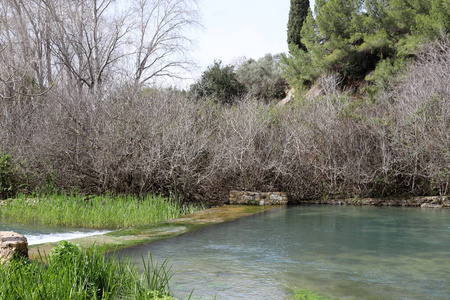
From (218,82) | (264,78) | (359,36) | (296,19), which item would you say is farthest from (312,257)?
(264,78)

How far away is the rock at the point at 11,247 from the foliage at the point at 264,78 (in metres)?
28.5

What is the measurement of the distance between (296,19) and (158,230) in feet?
88.7

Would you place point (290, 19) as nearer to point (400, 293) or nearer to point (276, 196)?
point (276, 196)

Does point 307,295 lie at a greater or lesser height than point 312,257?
lesser

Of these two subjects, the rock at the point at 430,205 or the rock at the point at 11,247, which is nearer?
the rock at the point at 11,247

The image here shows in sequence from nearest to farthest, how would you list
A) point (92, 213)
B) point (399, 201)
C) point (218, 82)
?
point (92, 213)
point (399, 201)
point (218, 82)

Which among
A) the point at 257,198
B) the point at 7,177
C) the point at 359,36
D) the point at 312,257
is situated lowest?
the point at 312,257

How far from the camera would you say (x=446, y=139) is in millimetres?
13336

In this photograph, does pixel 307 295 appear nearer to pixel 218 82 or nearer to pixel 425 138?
pixel 425 138

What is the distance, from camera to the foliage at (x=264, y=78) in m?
33.9

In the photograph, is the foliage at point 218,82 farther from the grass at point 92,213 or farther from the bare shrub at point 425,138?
the grass at point 92,213

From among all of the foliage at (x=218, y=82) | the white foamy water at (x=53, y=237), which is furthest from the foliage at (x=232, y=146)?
the foliage at (x=218, y=82)

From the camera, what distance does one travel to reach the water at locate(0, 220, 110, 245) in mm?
8914

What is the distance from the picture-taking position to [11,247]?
203 inches
